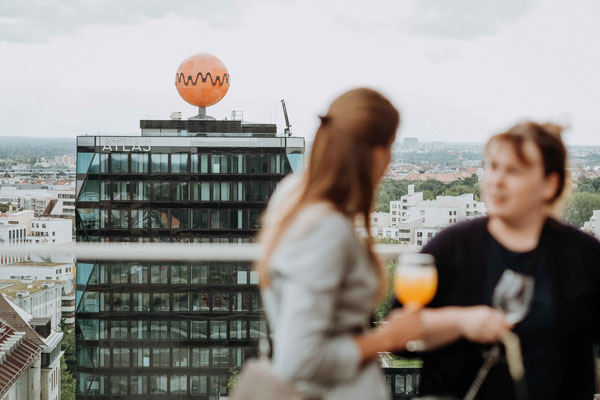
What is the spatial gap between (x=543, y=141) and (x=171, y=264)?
1933 mm

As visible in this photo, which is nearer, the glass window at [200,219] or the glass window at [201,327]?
the glass window at [201,327]

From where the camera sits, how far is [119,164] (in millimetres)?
20938

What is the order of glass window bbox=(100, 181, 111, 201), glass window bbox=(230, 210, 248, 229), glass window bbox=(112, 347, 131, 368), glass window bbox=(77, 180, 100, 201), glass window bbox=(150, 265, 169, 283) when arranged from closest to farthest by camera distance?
glass window bbox=(150, 265, 169, 283), glass window bbox=(112, 347, 131, 368), glass window bbox=(77, 180, 100, 201), glass window bbox=(100, 181, 111, 201), glass window bbox=(230, 210, 248, 229)

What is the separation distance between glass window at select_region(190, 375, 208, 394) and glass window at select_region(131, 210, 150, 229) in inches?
657

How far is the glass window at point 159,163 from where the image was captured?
20828 millimetres

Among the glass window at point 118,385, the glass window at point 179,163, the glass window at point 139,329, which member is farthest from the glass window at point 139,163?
the glass window at point 118,385

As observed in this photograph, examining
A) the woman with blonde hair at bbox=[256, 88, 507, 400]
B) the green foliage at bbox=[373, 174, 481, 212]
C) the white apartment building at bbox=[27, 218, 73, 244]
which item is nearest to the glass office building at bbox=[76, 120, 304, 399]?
the white apartment building at bbox=[27, 218, 73, 244]

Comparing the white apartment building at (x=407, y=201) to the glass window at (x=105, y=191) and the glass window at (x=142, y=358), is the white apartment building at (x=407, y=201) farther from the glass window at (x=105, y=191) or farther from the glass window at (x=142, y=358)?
the glass window at (x=105, y=191)

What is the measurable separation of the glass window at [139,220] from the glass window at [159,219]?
141 mm

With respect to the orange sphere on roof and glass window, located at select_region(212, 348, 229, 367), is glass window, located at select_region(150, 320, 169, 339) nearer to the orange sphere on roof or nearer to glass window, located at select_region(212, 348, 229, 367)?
glass window, located at select_region(212, 348, 229, 367)

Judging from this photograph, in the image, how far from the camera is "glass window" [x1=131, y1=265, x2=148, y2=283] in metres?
3.05

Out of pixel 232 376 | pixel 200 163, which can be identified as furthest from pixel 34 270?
pixel 200 163

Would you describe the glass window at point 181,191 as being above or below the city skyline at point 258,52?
below

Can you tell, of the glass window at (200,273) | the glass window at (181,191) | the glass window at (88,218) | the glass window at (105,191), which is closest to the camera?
the glass window at (200,273)
